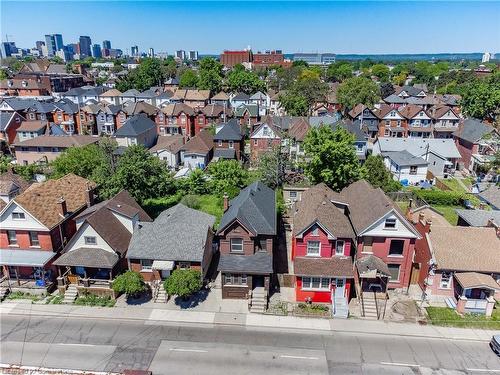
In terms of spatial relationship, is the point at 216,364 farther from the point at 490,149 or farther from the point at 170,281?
the point at 490,149

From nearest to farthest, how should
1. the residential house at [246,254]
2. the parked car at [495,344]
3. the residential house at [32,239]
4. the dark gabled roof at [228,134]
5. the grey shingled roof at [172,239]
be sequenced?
the parked car at [495,344] < the residential house at [246,254] < the grey shingled roof at [172,239] < the residential house at [32,239] < the dark gabled roof at [228,134]

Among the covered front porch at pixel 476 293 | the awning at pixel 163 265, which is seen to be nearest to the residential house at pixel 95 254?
the awning at pixel 163 265

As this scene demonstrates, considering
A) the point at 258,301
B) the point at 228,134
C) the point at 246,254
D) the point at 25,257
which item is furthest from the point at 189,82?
the point at 258,301

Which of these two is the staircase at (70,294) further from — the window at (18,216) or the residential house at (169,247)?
the window at (18,216)

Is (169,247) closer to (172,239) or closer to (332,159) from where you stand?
(172,239)

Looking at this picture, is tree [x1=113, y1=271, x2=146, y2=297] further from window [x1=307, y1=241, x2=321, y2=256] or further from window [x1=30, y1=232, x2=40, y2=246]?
window [x1=307, y1=241, x2=321, y2=256]

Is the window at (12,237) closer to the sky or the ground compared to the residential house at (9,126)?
closer to the ground

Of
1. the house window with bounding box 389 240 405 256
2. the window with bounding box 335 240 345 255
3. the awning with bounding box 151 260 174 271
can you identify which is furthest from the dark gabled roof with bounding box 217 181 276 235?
the house window with bounding box 389 240 405 256
